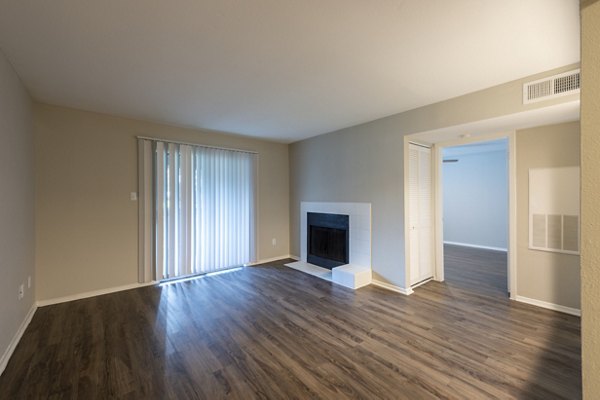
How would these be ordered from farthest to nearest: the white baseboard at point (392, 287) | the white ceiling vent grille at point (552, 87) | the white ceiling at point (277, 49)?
the white baseboard at point (392, 287) < the white ceiling vent grille at point (552, 87) < the white ceiling at point (277, 49)

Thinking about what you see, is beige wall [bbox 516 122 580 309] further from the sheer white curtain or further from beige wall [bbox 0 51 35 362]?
beige wall [bbox 0 51 35 362]

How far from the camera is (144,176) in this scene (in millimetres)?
3896

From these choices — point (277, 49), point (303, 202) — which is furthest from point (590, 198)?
point (303, 202)

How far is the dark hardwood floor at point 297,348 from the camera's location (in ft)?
6.07

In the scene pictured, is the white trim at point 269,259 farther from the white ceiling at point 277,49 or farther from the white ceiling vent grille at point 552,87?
the white ceiling vent grille at point 552,87

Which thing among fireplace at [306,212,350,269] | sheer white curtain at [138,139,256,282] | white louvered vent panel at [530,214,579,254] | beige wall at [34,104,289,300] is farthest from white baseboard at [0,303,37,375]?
white louvered vent panel at [530,214,579,254]

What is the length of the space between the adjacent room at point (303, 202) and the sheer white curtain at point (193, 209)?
0.11 feet

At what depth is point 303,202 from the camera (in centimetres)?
537

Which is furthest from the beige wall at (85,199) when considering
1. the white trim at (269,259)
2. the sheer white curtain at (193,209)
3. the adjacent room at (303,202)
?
the white trim at (269,259)

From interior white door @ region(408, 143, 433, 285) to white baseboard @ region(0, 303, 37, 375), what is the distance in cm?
428

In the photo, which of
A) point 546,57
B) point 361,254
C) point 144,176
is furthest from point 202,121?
point 546,57

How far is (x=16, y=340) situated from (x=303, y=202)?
4167mm

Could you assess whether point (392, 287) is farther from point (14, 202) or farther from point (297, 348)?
point (14, 202)

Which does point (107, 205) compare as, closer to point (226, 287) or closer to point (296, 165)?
point (226, 287)
